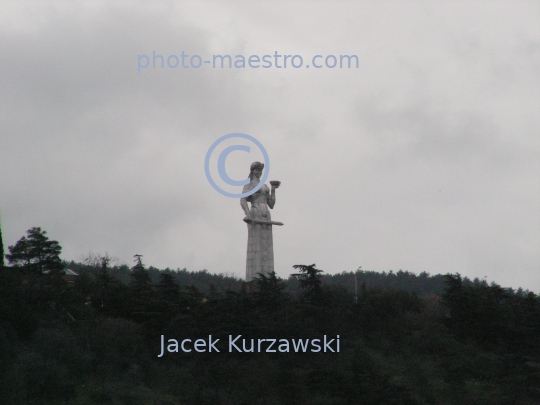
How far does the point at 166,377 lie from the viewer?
80.4 feet

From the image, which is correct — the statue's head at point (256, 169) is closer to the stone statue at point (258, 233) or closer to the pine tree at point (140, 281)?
the stone statue at point (258, 233)

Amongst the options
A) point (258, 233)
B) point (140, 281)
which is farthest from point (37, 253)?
point (258, 233)

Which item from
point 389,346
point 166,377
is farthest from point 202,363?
point 389,346

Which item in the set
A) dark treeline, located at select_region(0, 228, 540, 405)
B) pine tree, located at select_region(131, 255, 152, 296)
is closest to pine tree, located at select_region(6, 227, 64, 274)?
dark treeline, located at select_region(0, 228, 540, 405)

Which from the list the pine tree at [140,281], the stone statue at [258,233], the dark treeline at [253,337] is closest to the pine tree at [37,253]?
the dark treeline at [253,337]

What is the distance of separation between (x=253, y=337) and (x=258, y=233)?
4394 millimetres

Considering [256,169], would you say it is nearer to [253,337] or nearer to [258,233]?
[258,233]

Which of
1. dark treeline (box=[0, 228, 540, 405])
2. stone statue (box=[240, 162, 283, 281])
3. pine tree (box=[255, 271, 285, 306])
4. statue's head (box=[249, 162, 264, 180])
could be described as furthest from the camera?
statue's head (box=[249, 162, 264, 180])

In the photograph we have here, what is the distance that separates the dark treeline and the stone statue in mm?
824

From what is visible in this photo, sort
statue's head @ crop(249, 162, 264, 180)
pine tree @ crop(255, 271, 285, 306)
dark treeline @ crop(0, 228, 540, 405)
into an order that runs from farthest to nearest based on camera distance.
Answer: statue's head @ crop(249, 162, 264, 180), pine tree @ crop(255, 271, 285, 306), dark treeline @ crop(0, 228, 540, 405)

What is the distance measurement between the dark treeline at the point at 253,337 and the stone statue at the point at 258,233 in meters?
0.82

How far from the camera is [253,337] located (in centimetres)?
2636

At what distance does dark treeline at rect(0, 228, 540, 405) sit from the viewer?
23.3 metres

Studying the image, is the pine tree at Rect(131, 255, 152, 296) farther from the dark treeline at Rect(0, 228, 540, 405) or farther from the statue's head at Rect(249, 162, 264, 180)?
the statue's head at Rect(249, 162, 264, 180)
